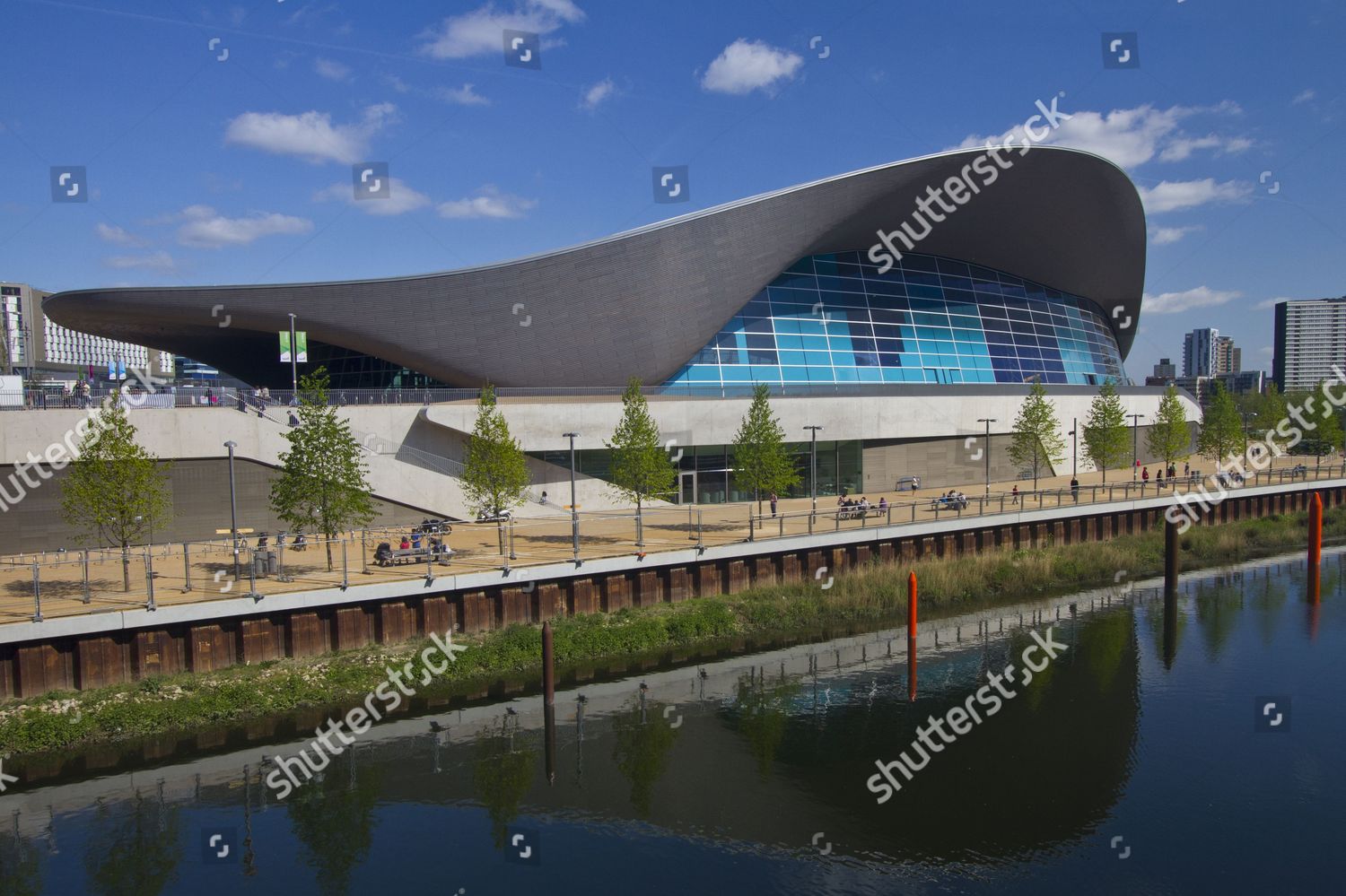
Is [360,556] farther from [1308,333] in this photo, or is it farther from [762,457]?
[1308,333]

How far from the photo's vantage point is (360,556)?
787 inches

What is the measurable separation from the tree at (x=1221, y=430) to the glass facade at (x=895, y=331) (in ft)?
19.7

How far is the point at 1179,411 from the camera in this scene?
1599 inches

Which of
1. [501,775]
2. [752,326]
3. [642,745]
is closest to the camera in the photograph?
[501,775]

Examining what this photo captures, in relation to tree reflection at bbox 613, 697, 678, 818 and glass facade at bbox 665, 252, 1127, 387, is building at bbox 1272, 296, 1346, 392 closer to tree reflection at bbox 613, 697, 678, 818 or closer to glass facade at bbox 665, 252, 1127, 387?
glass facade at bbox 665, 252, 1127, 387

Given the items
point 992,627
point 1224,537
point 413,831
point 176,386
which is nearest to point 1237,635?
point 992,627

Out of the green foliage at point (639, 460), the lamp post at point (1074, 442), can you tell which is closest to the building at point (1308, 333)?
the lamp post at point (1074, 442)

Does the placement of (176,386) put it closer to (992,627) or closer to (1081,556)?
(992,627)

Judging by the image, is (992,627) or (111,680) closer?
(111,680)

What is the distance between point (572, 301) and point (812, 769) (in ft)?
67.9

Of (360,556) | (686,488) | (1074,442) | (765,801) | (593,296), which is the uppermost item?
(593,296)

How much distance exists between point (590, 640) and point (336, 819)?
691 cm

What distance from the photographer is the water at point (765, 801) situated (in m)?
11.3

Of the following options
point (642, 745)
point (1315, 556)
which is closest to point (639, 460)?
point (642, 745)
